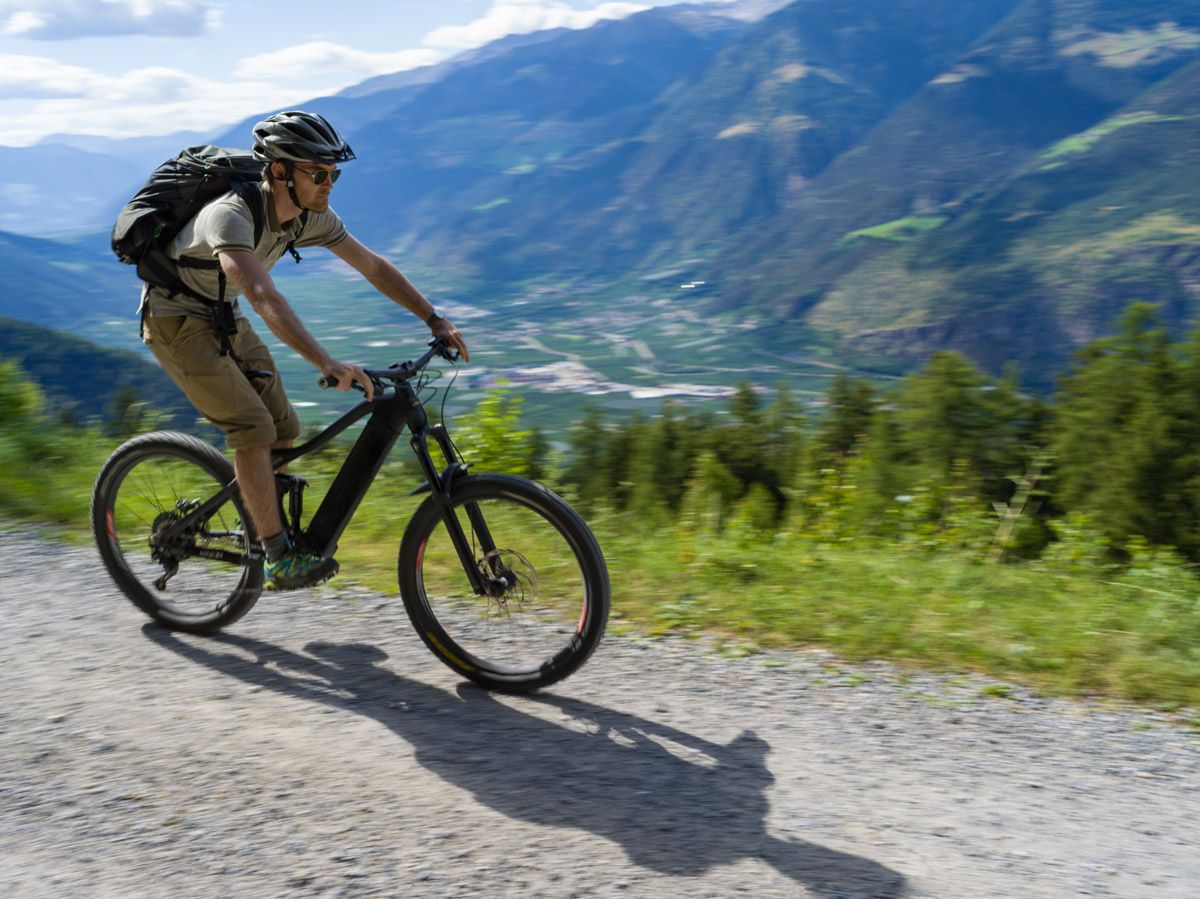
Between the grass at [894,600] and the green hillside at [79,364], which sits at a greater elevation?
the grass at [894,600]

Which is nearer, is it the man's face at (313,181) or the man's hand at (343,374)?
the man's hand at (343,374)

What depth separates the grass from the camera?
3.86 metres

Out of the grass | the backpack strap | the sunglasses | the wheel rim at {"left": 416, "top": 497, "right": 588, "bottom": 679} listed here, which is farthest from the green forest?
the sunglasses

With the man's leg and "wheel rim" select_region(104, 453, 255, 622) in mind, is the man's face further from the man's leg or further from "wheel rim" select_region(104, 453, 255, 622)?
"wheel rim" select_region(104, 453, 255, 622)

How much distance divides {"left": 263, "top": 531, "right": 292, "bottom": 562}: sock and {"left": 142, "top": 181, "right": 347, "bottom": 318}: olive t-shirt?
90 cm

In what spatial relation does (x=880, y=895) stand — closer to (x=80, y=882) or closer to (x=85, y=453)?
(x=80, y=882)

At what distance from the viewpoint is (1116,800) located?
293 centimetres

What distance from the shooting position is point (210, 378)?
12.6ft

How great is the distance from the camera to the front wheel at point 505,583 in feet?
11.8

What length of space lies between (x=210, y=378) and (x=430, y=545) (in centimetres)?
105

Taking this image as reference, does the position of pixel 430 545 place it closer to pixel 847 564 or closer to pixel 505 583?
pixel 505 583

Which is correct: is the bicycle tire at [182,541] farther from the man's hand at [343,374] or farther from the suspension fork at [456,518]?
the man's hand at [343,374]

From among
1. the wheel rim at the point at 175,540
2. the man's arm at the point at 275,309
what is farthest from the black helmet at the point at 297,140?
the wheel rim at the point at 175,540

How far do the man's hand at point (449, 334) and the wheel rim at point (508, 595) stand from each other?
60cm
